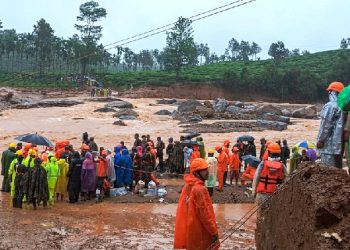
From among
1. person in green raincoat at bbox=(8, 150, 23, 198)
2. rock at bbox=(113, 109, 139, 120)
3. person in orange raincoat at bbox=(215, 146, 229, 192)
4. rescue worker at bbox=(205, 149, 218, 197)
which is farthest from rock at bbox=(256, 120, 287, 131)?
person in green raincoat at bbox=(8, 150, 23, 198)

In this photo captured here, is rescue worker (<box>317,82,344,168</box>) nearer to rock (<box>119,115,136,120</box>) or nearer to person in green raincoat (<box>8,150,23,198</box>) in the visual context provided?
person in green raincoat (<box>8,150,23,198</box>)

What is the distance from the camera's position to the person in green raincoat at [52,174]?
11914mm

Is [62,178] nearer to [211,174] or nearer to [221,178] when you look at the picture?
[211,174]

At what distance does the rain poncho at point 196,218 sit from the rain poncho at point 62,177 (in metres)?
7.41

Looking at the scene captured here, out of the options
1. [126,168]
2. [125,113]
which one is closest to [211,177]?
[126,168]

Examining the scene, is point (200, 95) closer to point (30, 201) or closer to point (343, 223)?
point (30, 201)

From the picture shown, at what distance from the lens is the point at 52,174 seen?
1199cm

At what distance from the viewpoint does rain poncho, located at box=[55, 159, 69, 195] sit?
1245 cm

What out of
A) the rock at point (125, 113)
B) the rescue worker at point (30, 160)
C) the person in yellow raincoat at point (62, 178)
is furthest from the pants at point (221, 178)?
the rock at point (125, 113)

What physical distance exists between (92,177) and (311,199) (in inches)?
354

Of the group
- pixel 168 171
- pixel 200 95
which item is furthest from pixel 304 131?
pixel 200 95

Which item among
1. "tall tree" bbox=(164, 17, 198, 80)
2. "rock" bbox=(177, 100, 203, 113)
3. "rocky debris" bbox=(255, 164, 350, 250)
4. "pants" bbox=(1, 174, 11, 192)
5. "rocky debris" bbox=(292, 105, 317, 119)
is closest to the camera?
"rocky debris" bbox=(255, 164, 350, 250)

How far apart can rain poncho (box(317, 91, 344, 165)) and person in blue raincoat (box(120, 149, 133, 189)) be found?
817cm

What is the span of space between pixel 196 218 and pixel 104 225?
4.91 meters
